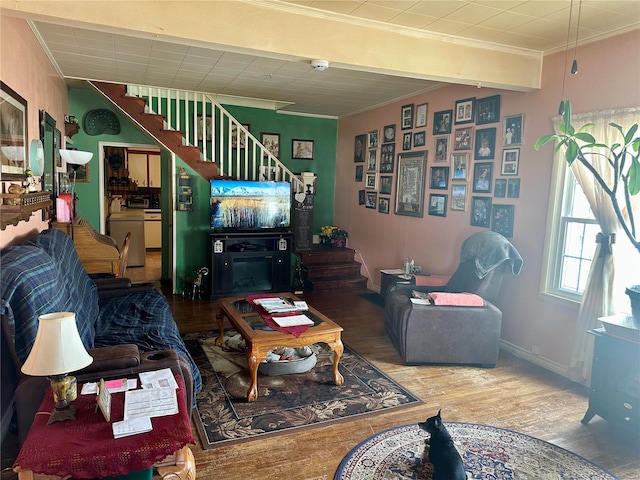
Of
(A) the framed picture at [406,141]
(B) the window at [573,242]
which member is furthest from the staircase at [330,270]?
(B) the window at [573,242]

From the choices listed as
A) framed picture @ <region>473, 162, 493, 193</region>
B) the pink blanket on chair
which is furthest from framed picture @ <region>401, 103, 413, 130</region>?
the pink blanket on chair

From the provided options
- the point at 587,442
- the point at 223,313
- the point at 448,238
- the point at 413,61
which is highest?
the point at 413,61

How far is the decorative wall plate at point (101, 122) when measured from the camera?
19.6 feet

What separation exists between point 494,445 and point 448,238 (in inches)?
102

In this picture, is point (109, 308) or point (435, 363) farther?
point (435, 363)

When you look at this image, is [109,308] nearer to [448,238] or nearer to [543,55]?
[448,238]

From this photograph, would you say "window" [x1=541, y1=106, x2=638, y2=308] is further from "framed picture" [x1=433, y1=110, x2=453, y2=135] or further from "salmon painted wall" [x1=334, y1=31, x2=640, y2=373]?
"framed picture" [x1=433, y1=110, x2=453, y2=135]

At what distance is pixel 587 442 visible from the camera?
2.68 meters

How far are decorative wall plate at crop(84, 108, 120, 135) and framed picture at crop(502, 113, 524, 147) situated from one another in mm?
5078

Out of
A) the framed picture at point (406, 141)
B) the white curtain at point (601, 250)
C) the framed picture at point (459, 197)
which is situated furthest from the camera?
the framed picture at point (406, 141)

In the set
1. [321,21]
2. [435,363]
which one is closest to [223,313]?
[435,363]

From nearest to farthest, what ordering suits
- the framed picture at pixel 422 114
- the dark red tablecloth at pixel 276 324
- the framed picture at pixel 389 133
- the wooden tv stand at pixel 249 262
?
the dark red tablecloth at pixel 276 324, the framed picture at pixel 422 114, the wooden tv stand at pixel 249 262, the framed picture at pixel 389 133

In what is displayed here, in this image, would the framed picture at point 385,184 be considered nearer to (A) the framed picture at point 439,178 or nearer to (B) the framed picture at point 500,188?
(A) the framed picture at point 439,178

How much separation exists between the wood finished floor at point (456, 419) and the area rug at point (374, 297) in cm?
139
